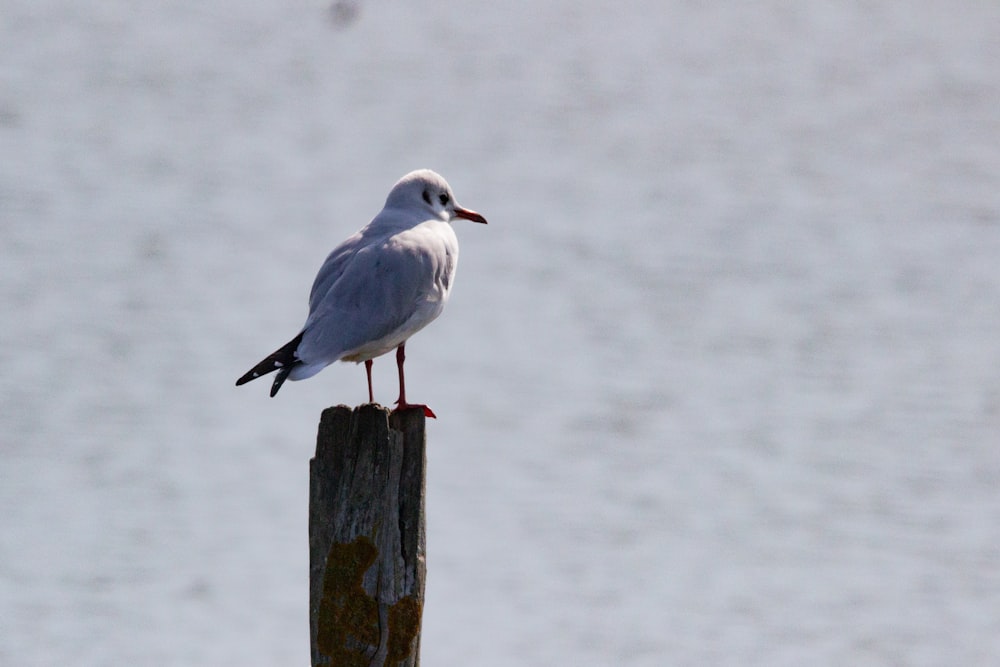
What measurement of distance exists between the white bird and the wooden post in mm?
590

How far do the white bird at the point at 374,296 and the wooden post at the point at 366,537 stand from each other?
23.2 inches

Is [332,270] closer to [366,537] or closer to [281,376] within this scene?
[281,376]

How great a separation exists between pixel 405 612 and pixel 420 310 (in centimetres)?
129

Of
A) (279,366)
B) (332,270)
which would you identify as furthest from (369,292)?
(279,366)

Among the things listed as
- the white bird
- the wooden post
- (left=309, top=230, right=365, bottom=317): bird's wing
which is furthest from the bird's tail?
the wooden post

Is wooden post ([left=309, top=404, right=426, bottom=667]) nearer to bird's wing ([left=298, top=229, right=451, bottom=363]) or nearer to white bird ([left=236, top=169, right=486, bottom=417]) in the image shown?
white bird ([left=236, top=169, right=486, bottom=417])

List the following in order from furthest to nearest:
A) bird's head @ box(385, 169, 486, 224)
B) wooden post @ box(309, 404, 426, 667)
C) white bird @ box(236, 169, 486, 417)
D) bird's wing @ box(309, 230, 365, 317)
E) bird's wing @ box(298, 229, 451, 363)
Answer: bird's head @ box(385, 169, 486, 224) → bird's wing @ box(309, 230, 365, 317) → bird's wing @ box(298, 229, 451, 363) → white bird @ box(236, 169, 486, 417) → wooden post @ box(309, 404, 426, 667)

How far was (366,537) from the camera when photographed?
347cm

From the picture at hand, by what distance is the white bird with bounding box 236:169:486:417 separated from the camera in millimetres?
4163

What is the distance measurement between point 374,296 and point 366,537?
1.14 m

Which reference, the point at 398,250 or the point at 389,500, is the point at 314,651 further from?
the point at 398,250

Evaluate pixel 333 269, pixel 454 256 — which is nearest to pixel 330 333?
pixel 333 269

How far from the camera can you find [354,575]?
3484 mm

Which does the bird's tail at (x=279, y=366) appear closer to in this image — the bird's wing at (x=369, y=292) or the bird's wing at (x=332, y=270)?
the bird's wing at (x=369, y=292)
